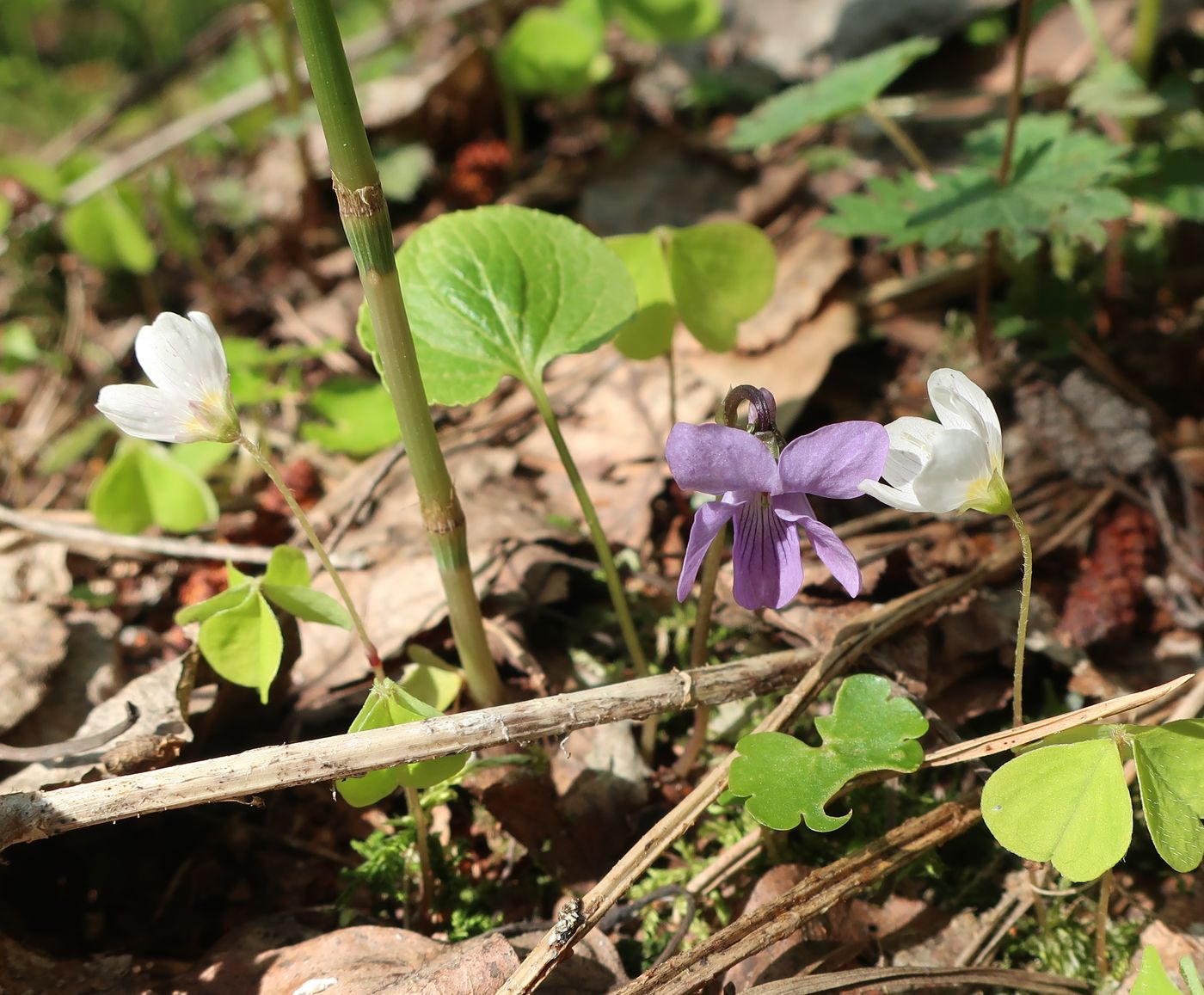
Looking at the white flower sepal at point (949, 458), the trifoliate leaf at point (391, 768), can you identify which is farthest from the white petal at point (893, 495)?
the trifoliate leaf at point (391, 768)

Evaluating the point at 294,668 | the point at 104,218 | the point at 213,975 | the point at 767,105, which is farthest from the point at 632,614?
the point at 104,218

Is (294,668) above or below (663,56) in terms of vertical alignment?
below

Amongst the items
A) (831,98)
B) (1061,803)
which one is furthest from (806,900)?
(831,98)

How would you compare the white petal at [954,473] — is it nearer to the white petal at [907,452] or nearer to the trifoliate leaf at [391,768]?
the white petal at [907,452]

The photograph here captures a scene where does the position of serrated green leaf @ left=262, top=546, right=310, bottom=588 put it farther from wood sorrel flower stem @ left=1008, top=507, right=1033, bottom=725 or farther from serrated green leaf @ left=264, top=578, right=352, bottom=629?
wood sorrel flower stem @ left=1008, top=507, right=1033, bottom=725

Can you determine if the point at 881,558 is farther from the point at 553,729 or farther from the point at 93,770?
the point at 93,770

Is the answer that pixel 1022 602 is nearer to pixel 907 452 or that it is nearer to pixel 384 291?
pixel 907 452
